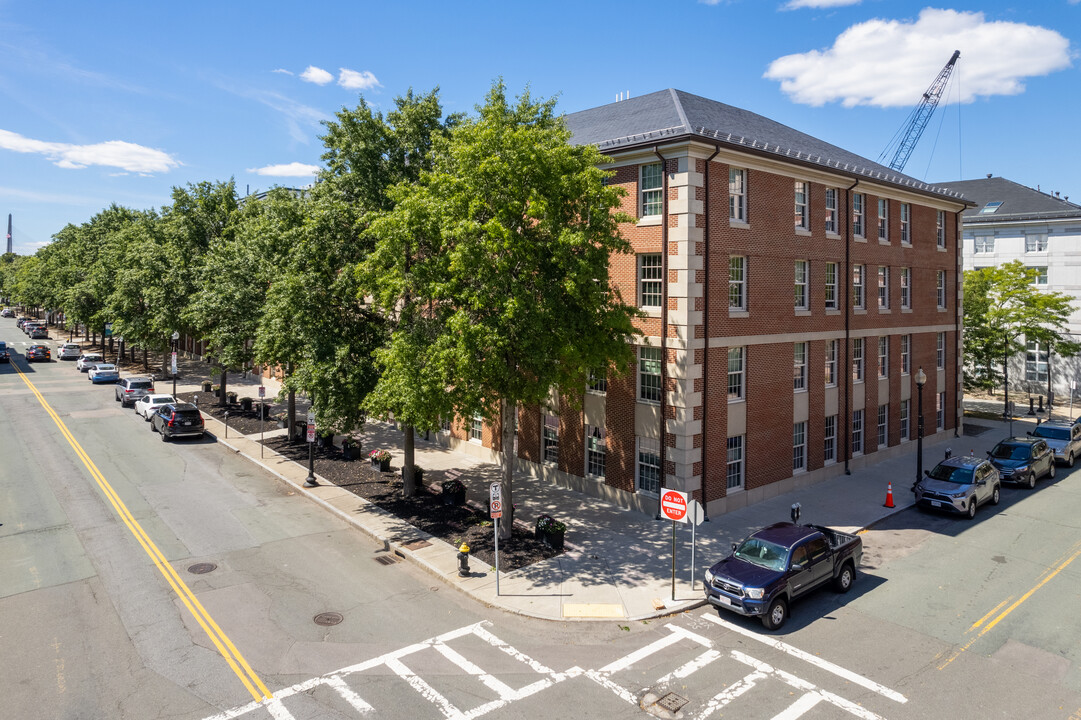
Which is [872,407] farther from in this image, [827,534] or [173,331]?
[173,331]

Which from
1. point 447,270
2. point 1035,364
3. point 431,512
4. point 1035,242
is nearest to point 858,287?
point 447,270

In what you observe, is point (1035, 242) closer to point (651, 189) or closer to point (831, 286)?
point (831, 286)

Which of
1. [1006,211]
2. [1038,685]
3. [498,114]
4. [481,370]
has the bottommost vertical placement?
[1038,685]

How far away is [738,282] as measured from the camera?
22141mm

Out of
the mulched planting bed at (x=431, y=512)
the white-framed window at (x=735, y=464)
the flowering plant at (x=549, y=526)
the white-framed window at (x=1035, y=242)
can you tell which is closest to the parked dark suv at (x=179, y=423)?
the mulched planting bed at (x=431, y=512)

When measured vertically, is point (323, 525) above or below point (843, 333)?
below

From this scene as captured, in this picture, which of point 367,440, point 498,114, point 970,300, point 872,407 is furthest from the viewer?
point 970,300

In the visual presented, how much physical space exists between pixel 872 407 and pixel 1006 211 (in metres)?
39.0

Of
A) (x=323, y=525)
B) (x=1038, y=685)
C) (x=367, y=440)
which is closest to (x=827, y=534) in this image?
(x=1038, y=685)

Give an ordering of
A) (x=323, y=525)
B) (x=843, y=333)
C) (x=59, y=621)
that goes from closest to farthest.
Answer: (x=59, y=621) < (x=323, y=525) < (x=843, y=333)

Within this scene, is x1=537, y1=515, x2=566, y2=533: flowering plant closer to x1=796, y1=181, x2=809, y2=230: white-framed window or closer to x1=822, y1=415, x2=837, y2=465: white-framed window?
x1=822, y1=415, x2=837, y2=465: white-framed window

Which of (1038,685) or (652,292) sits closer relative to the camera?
(1038,685)

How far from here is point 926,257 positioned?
32.0 meters

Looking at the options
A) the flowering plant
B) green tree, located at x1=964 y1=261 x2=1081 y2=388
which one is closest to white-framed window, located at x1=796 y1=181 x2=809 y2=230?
the flowering plant
